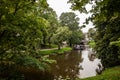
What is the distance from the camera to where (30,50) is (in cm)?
1727

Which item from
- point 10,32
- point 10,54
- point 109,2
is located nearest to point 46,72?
point 10,54

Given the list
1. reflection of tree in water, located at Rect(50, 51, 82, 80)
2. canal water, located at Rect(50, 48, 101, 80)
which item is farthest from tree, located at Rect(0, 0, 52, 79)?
reflection of tree in water, located at Rect(50, 51, 82, 80)

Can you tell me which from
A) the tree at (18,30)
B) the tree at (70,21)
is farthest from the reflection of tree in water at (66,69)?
the tree at (70,21)

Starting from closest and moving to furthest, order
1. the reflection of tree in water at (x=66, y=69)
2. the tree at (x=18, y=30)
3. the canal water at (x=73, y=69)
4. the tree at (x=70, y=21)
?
the tree at (x=18, y=30) → the canal water at (x=73, y=69) → the reflection of tree in water at (x=66, y=69) → the tree at (x=70, y=21)

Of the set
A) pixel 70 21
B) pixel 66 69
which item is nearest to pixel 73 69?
pixel 66 69

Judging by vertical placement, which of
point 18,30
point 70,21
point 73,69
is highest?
point 70,21

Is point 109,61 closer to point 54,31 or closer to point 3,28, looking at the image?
point 3,28

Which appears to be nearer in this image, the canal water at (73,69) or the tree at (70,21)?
the canal water at (73,69)

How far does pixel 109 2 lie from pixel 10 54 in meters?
11.9

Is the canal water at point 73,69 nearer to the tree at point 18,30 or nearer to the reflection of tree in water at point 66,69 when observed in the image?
the reflection of tree in water at point 66,69

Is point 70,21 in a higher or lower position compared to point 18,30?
higher

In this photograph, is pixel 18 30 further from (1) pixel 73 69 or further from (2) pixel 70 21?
(2) pixel 70 21

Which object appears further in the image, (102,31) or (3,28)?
(102,31)

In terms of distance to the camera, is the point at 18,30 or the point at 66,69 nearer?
the point at 18,30
